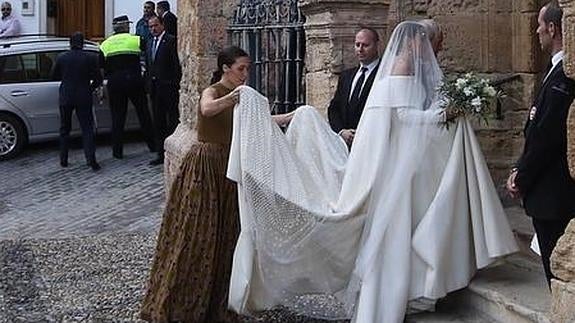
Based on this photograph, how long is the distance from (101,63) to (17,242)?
450 centimetres

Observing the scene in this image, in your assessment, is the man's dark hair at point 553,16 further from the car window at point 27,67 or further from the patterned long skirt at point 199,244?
the car window at point 27,67

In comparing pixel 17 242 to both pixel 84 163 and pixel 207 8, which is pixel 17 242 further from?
pixel 84 163

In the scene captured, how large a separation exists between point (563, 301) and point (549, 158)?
2.51 feet

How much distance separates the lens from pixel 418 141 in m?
5.97

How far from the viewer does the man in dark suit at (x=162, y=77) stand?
12742 millimetres

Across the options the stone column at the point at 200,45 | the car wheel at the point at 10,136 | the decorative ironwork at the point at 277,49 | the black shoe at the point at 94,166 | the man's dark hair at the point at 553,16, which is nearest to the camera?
the man's dark hair at the point at 553,16

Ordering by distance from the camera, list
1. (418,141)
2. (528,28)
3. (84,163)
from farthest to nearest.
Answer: (84,163) → (528,28) → (418,141)

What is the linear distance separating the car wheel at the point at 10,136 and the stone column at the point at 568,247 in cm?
1091

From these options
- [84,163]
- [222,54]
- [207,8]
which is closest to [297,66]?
[207,8]

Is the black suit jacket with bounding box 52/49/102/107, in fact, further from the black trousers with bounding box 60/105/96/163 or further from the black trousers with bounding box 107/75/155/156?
the black trousers with bounding box 107/75/155/156

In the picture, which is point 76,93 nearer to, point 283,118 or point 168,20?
point 168,20

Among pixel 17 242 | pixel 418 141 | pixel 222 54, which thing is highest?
pixel 222 54

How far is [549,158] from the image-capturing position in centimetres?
495

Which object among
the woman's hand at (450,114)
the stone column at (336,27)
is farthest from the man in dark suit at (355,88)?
the woman's hand at (450,114)
